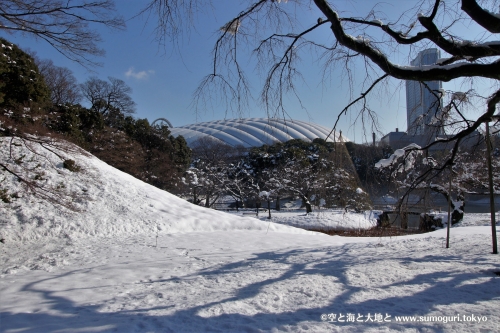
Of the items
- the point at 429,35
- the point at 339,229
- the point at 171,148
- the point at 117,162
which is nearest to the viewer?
the point at 429,35

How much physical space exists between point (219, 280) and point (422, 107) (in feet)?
13.3

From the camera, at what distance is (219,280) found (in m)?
4.28

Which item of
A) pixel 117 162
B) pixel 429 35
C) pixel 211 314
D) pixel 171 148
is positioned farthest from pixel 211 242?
pixel 171 148

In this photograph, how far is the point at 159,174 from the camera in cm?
2223

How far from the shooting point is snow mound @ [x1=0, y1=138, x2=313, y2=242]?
7414 millimetres

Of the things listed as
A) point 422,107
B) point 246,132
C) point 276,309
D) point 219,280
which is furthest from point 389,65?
point 246,132

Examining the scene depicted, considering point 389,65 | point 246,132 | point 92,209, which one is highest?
point 246,132

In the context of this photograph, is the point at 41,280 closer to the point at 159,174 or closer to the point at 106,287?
the point at 106,287

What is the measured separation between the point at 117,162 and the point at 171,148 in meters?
7.99

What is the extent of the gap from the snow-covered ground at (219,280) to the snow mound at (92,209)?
5 centimetres

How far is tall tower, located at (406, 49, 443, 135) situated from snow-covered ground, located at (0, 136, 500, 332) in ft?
7.13

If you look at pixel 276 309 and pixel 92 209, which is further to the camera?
pixel 92 209

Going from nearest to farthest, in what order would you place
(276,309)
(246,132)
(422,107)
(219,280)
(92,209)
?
1. (276,309)
2. (219,280)
3. (422,107)
4. (92,209)
5. (246,132)

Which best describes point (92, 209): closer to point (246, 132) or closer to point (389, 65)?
point (389, 65)
